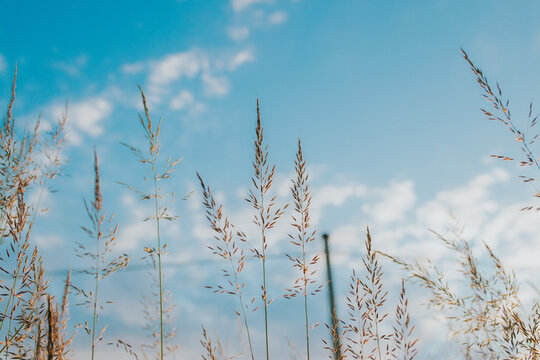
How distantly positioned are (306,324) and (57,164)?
263 cm

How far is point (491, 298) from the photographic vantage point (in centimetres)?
357

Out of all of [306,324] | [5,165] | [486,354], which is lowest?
[486,354]

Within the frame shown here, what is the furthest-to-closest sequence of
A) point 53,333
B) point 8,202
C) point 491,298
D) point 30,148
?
point 491,298, point 30,148, point 8,202, point 53,333

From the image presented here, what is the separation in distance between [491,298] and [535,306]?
0.55 m

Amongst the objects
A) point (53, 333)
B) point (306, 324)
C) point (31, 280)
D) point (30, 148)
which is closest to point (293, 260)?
point (306, 324)

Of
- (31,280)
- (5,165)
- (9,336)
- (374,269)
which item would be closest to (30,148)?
(5,165)

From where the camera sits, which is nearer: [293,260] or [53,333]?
[53,333]

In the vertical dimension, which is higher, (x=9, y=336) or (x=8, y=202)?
(x=8, y=202)

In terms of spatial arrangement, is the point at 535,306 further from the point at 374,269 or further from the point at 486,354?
the point at 374,269

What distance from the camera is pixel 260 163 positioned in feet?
8.74

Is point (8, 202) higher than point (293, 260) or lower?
higher

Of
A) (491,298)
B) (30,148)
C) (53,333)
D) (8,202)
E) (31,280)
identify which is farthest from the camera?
(491,298)

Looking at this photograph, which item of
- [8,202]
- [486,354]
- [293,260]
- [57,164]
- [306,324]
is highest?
[57,164]

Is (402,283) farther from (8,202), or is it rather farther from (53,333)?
(8,202)
